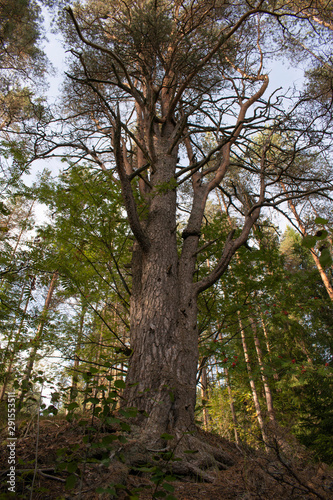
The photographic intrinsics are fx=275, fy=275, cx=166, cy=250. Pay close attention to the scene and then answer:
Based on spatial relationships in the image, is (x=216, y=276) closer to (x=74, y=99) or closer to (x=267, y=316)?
(x=267, y=316)

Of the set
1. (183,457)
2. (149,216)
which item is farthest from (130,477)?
(149,216)

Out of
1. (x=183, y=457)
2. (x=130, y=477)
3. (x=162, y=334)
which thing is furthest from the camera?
(x=162, y=334)

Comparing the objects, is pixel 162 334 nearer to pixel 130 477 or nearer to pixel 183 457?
pixel 183 457

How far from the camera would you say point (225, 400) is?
14.1m

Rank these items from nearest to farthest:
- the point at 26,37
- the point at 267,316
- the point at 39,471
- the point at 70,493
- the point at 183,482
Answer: the point at 70,493 → the point at 39,471 → the point at 183,482 → the point at 267,316 → the point at 26,37

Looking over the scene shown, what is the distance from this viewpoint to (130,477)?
6.02 ft

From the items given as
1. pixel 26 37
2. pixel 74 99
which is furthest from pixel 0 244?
pixel 26 37

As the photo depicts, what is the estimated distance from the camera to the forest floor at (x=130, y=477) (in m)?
1.43

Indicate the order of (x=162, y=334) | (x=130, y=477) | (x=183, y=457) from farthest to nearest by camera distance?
(x=162, y=334) → (x=183, y=457) → (x=130, y=477)

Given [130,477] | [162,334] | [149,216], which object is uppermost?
[149,216]

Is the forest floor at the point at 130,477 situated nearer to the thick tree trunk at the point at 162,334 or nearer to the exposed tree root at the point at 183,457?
the exposed tree root at the point at 183,457

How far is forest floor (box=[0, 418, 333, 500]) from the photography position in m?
1.43

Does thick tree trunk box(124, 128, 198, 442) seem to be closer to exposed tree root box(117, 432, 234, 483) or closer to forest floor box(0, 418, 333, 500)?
exposed tree root box(117, 432, 234, 483)

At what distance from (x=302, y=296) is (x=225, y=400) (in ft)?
38.2
